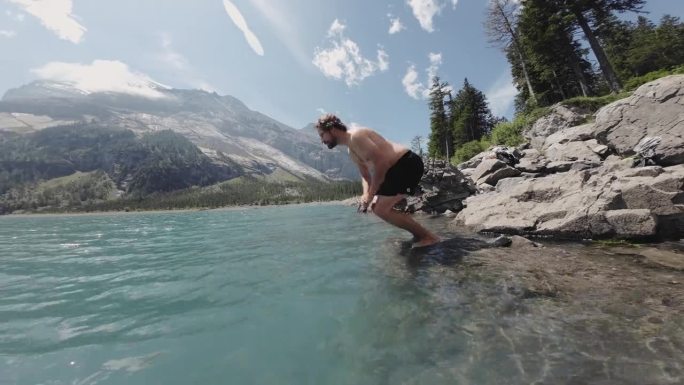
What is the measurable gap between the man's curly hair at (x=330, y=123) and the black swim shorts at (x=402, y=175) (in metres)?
1.37

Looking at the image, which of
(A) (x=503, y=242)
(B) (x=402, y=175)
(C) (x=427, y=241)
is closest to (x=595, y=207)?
(A) (x=503, y=242)

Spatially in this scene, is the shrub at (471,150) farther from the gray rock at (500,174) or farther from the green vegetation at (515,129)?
the gray rock at (500,174)

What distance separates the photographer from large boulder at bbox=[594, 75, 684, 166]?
11.7 meters

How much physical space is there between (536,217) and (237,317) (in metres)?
9.13

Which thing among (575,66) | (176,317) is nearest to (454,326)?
(176,317)

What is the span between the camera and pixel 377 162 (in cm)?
684

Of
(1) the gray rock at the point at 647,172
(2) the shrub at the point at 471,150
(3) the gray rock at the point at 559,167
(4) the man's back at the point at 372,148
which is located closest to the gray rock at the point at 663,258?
(1) the gray rock at the point at 647,172

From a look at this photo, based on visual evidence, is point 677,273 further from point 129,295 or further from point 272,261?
point 129,295

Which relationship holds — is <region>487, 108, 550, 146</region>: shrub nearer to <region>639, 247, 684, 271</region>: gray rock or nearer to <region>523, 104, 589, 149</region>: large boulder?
<region>523, 104, 589, 149</region>: large boulder

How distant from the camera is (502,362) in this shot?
3.11 meters

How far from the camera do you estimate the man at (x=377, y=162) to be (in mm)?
6855

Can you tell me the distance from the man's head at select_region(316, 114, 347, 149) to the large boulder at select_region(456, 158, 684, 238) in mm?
6761

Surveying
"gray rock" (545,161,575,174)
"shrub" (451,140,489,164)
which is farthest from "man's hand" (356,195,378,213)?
"shrub" (451,140,489,164)

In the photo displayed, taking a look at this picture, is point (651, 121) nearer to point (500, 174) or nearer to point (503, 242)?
point (500, 174)
